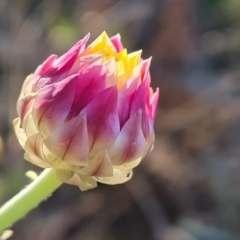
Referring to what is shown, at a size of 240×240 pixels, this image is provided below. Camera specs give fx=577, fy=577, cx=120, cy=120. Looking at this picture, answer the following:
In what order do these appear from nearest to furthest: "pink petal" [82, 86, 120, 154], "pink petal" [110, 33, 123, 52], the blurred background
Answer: "pink petal" [82, 86, 120, 154] → "pink petal" [110, 33, 123, 52] → the blurred background

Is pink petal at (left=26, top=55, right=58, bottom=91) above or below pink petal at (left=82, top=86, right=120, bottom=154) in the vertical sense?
above

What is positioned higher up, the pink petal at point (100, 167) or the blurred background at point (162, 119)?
the pink petal at point (100, 167)

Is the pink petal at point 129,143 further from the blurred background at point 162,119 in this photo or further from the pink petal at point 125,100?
the blurred background at point 162,119

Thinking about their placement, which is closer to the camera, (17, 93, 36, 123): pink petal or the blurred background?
(17, 93, 36, 123): pink petal

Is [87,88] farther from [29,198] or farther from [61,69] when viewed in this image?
[29,198]

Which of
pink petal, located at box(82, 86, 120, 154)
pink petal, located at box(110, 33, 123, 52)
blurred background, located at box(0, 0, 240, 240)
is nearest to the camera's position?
pink petal, located at box(82, 86, 120, 154)

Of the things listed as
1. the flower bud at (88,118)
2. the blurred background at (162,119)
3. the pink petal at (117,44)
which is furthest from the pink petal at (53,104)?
the blurred background at (162,119)

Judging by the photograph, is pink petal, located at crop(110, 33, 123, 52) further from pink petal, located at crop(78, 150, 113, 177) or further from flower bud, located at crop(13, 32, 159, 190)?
pink petal, located at crop(78, 150, 113, 177)

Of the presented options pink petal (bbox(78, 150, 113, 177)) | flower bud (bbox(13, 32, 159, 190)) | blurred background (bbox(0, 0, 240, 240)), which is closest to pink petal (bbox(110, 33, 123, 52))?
flower bud (bbox(13, 32, 159, 190))
